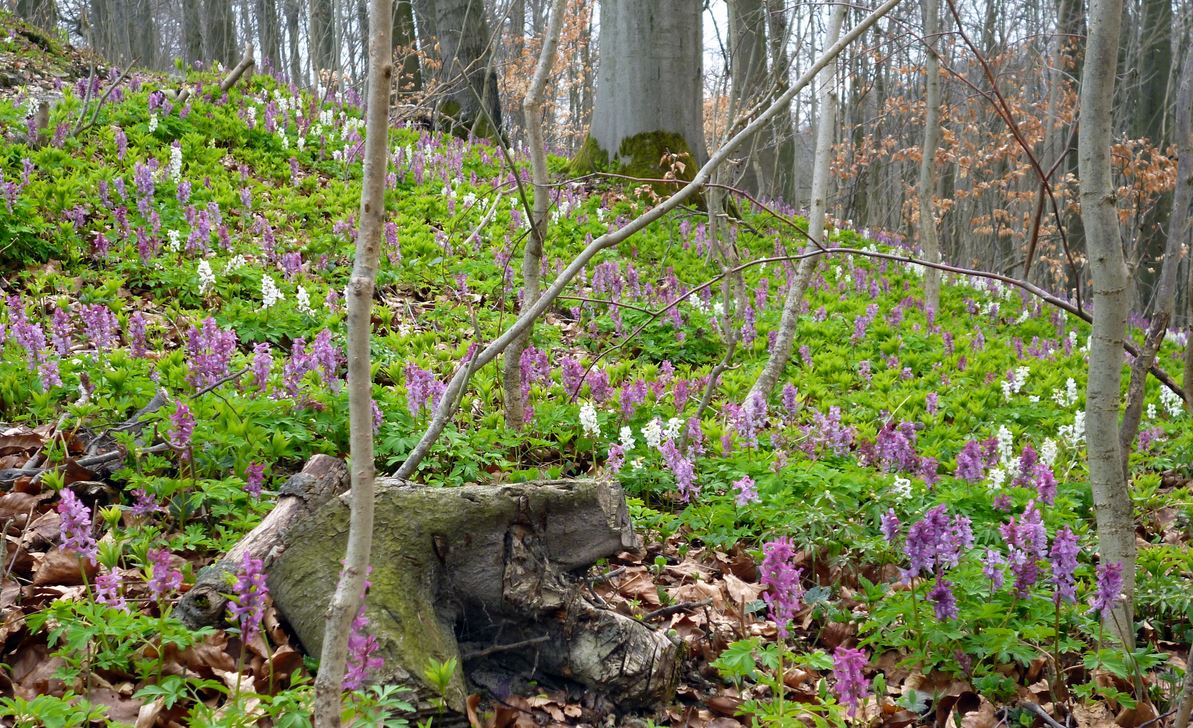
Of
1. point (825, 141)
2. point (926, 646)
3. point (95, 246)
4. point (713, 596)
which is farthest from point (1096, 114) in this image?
point (95, 246)

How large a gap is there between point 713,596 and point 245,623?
2.03 m

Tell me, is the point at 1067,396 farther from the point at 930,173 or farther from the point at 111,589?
the point at 111,589

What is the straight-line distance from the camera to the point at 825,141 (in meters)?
6.55

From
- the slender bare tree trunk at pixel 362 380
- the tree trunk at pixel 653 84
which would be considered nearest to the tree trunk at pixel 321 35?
the tree trunk at pixel 653 84

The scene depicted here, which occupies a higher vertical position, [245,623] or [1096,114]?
[1096,114]

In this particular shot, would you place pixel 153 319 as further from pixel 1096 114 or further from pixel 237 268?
pixel 1096 114

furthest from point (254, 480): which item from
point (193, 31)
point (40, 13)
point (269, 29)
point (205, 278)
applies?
point (269, 29)

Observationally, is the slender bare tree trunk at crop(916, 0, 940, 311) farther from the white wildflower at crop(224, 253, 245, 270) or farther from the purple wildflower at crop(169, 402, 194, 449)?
the purple wildflower at crop(169, 402, 194, 449)

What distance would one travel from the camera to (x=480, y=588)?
2875mm

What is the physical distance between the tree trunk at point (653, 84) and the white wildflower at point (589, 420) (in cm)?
713

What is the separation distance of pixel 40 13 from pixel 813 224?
1833 cm

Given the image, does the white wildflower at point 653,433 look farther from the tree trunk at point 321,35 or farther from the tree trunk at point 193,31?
the tree trunk at point 193,31

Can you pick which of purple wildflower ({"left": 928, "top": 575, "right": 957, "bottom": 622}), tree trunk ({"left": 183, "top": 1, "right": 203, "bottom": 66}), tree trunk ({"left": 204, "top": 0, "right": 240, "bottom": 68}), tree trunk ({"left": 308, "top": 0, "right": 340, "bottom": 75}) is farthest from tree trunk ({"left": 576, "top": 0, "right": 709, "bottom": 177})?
tree trunk ({"left": 204, "top": 0, "right": 240, "bottom": 68})

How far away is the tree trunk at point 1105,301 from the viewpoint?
2750 millimetres
